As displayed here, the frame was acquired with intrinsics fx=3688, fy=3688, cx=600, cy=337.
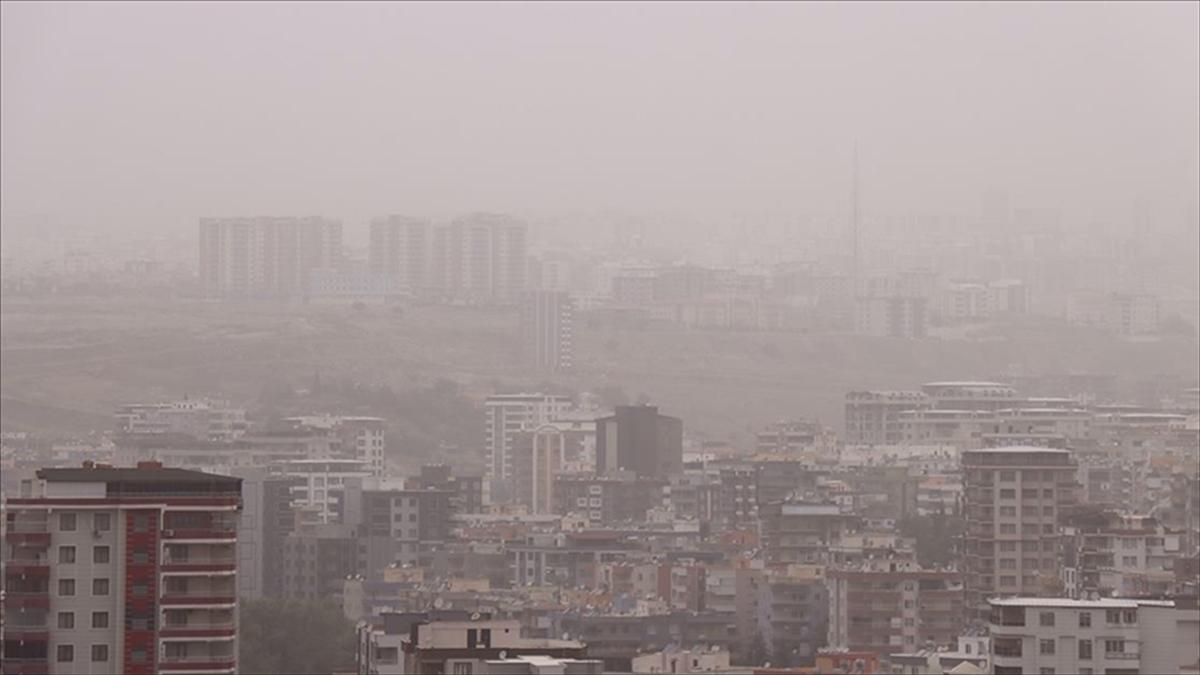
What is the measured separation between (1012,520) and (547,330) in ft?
133

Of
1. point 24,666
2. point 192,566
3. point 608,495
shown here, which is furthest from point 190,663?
point 608,495

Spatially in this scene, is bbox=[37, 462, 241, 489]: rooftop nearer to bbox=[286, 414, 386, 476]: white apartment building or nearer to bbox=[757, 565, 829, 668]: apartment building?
bbox=[757, 565, 829, 668]: apartment building

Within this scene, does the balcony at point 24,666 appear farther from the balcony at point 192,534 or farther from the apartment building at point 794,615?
the apartment building at point 794,615

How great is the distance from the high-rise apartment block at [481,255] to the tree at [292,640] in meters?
46.9

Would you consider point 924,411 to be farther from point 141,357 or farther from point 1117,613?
point 1117,613

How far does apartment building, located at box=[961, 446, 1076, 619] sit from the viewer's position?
1171 inches

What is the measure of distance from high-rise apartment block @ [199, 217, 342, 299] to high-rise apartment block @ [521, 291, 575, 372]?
15.9 feet

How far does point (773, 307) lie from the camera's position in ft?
246

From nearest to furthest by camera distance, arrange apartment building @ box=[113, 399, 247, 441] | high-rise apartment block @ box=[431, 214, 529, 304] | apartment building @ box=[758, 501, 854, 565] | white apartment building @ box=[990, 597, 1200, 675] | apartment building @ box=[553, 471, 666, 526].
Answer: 1. white apartment building @ box=[990, 597, 1200, 675]
2. apartment building @ box=[758, 501, 854, 565]
3. apartment building @ box=[553, 471, 666, 526]
4. apartment building @ box=[113, 399, 247, 441]
5. high-rise apartment block @ box=[431, 214, 529, 304]

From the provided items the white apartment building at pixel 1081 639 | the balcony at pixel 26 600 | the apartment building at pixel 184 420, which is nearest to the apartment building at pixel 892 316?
the apartment building at pixel 184 420

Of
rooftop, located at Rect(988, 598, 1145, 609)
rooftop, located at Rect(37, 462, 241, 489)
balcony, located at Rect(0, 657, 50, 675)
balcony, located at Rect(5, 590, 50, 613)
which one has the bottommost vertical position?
balcony, located at Rect(0, 657, 50, 675)

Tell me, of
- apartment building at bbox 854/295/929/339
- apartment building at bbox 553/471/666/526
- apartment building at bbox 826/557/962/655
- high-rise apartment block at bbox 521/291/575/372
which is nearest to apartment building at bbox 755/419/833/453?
apartment building at bbox 553/471/666/526

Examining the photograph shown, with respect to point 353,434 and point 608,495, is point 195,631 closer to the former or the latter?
point 608,495

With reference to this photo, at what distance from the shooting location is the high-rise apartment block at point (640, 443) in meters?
52.1
